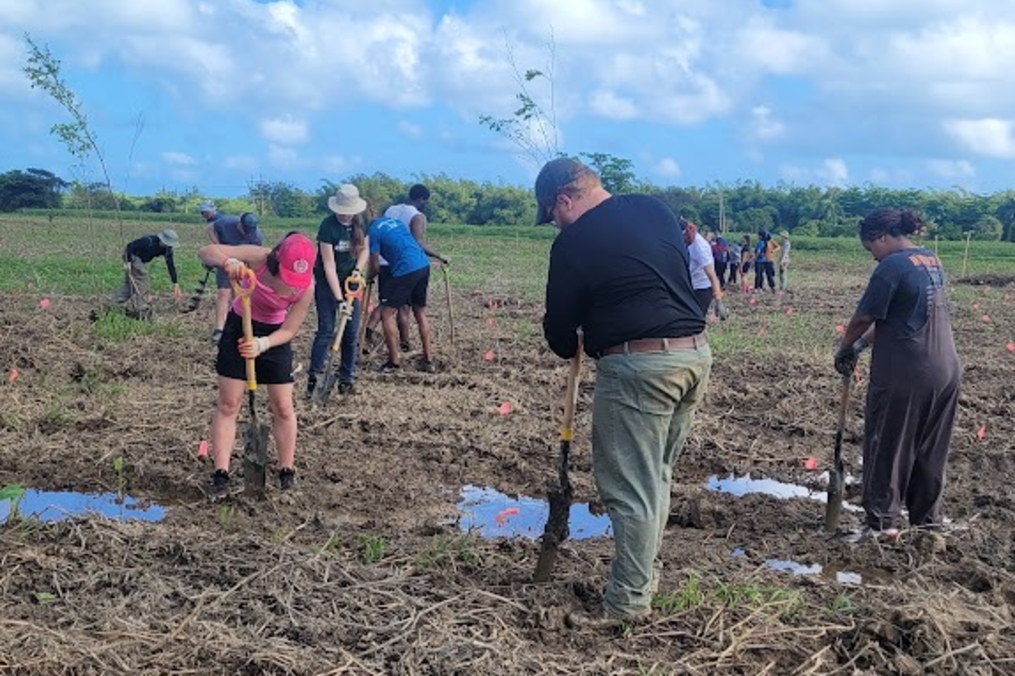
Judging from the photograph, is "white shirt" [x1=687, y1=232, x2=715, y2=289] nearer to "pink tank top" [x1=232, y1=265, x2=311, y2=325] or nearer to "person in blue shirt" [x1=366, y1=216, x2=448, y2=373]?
"person in blue shirt" [x1=366, y1=216, x2=448, y2=373]

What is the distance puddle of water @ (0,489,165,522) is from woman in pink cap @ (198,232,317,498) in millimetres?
401

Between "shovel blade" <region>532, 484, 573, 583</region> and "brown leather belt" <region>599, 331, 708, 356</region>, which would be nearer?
"brown leather belt" <region>599, 331, 708, 356</region>

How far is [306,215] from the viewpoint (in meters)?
57.9

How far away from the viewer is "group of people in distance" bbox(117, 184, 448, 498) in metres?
5.73

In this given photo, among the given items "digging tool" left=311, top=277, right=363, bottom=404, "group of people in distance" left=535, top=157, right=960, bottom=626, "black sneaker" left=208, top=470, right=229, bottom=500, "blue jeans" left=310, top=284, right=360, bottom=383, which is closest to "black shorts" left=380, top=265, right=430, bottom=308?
"blue jeans" left=310, top=284, right=360, bottom=383

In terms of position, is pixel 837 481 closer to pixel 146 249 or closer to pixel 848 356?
pixel 848 356

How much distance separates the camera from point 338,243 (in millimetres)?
8578

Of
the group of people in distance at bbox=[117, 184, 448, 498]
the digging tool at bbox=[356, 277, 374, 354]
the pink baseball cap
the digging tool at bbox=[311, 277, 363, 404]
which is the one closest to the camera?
the pink baseball cap

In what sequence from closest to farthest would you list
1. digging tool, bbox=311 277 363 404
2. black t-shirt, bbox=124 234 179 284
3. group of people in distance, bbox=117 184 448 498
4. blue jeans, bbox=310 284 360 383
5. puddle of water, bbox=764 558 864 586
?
puddle of water, bbox=764 558 864 586 < group of people in distance, bbox=117 184 448 498 < digging tool, bbox=311 277 363 404 < blue jeans, bbox=310 284 360 383 < black t-shirt, bbox=124 234 179 284

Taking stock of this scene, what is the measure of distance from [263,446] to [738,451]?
3561mm

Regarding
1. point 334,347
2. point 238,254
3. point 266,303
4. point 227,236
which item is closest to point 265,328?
point 266,303

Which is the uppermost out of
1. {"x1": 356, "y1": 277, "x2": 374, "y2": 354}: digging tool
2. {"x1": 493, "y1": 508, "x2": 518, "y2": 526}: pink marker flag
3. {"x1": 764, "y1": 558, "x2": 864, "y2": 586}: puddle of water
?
{"x1": 356, "y1": 277, "x2": 374, "y2": 354}: digging tool

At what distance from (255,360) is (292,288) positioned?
478 millimetres

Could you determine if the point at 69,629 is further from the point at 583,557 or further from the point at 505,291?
the point at 505,291
